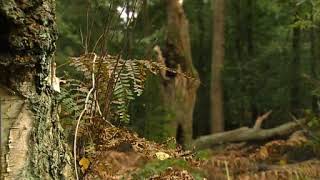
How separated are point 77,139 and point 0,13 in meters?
0.85

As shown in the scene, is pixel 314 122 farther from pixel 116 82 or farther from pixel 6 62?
pixel 6 62

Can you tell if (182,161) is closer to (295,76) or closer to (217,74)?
(217,74)

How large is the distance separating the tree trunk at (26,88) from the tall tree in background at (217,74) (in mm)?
14442

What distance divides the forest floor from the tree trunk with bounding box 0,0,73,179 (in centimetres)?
37

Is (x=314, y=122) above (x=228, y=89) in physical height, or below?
below

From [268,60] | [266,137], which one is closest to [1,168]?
[266,137]

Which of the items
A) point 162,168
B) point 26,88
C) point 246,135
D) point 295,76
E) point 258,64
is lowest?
point 162,168

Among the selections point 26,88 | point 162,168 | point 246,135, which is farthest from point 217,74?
point 26,88

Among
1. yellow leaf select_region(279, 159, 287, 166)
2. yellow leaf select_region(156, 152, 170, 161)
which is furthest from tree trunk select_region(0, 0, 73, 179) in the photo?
yellow leaf select_region(279, 159, 287, 166)

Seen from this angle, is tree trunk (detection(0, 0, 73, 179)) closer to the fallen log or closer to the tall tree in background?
the fallen log

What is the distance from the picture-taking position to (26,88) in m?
2.06

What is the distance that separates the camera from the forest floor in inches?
98.6

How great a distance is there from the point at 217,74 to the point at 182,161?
14028 millimetres

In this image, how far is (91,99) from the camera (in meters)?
2.55
